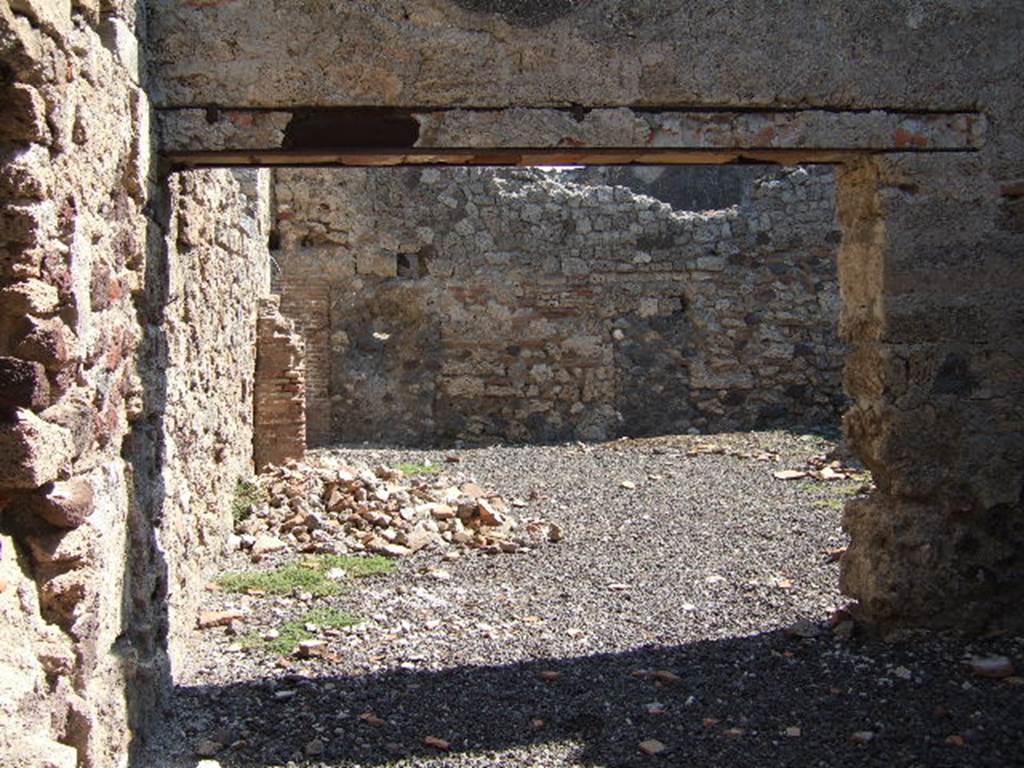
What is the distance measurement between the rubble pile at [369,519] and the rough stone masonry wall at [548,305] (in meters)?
3.97

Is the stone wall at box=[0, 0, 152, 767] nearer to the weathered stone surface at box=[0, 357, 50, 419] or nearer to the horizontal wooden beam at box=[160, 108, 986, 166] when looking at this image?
the weathered stone surface at box=[0, 357, 50, 419]

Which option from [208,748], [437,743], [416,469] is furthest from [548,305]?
[208,748]

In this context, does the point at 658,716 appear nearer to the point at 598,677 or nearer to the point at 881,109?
the point at 598,677

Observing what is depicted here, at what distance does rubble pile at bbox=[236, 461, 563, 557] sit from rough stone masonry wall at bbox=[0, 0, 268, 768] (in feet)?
7.08

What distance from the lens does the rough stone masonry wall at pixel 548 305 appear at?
40.0ft

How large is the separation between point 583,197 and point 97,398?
32.6ft

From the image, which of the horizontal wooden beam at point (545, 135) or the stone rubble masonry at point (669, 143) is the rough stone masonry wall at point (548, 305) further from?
the horizontal wooden beam at point (545, 135)

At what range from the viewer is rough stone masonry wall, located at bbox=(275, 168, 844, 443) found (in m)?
12.2

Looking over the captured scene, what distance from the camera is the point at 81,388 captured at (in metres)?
3.22

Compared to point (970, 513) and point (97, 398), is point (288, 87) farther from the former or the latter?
point (970, 513)

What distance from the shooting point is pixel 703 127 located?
4.57m

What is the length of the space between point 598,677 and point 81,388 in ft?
8.35

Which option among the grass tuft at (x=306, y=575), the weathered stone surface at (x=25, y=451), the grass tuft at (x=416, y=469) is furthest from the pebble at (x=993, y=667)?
the grass tuft at (x=416, y=469)

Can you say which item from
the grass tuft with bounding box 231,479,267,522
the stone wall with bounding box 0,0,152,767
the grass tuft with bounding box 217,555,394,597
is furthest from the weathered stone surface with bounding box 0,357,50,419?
the grass tuft with bounding box 231,479,267,522
